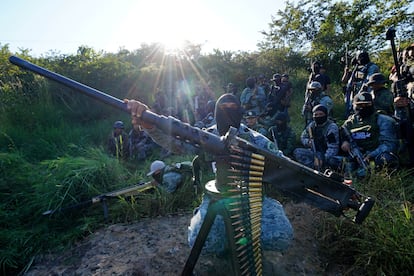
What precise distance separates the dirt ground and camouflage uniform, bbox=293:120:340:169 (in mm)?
1408

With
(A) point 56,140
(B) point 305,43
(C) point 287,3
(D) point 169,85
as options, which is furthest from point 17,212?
(C) point 287,3

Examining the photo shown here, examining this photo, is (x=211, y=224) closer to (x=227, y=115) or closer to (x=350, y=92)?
(x=227, y=115)

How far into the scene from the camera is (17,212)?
4.30 m

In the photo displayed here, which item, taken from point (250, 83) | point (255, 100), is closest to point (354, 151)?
point (255, 100)

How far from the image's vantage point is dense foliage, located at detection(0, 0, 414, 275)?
3.06m

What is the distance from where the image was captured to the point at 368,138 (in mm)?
4699

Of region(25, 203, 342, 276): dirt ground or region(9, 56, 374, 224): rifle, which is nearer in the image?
region(9, 56, 374, 224): rifle

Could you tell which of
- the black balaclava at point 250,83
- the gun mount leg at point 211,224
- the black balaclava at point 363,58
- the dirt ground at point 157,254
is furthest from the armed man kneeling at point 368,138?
the black balaclava at point 250,83

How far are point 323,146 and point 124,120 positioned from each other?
297 inches

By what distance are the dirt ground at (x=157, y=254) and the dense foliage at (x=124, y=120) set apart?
21 cm

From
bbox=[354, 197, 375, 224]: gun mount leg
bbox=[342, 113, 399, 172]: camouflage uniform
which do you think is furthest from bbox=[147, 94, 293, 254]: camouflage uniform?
bbox=[342, 113, 399, 172]: camouflage uniform

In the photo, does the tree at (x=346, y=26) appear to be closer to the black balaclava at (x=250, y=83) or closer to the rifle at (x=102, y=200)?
the black balaclava at (x=250, y=83)

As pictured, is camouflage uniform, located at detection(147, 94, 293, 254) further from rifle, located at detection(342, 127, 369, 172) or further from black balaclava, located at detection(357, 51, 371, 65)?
black balaclava, located at detection(357, 51, 371, 65)

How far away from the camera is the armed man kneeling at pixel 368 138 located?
14.3 feet
